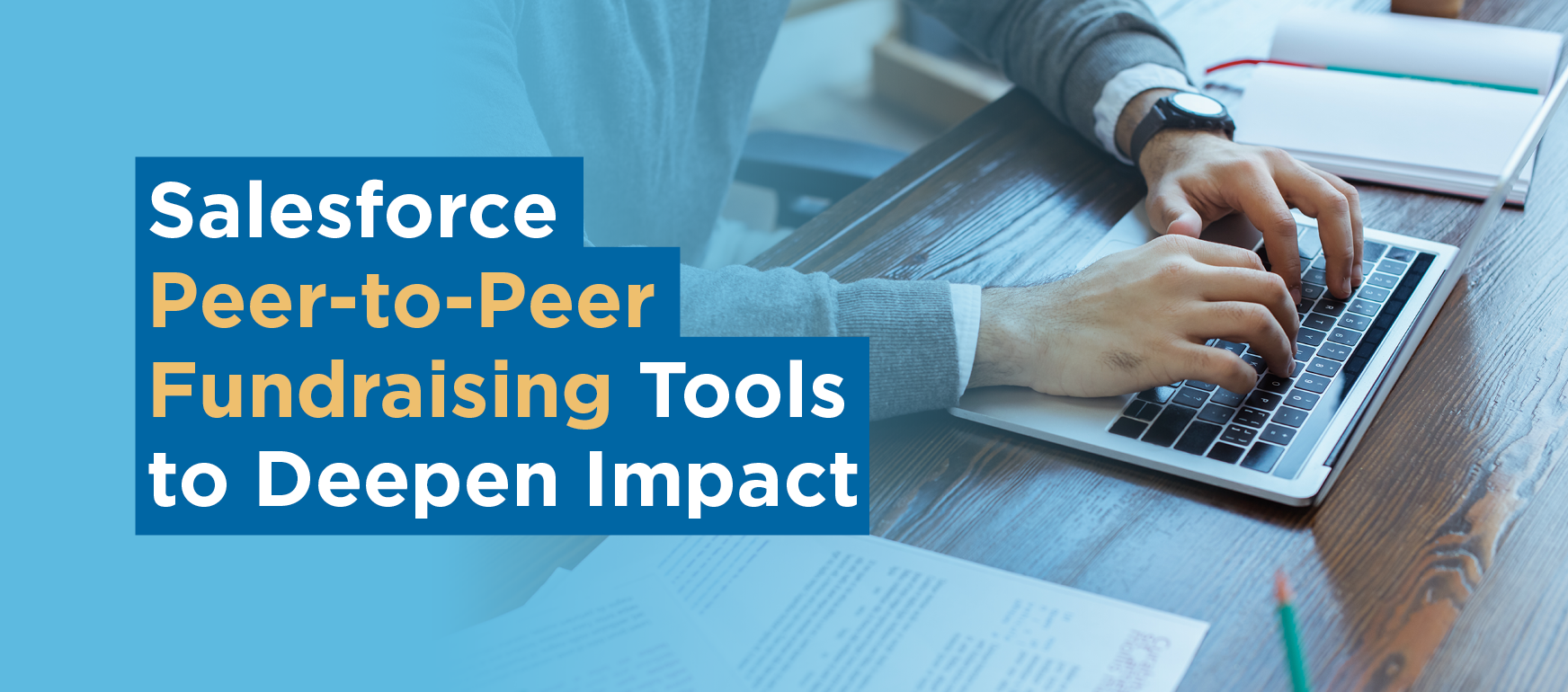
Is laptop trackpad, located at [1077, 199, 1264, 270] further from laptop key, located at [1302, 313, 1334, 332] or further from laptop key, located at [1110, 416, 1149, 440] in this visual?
laptop key, located at [1110, 416, 1149, 440]

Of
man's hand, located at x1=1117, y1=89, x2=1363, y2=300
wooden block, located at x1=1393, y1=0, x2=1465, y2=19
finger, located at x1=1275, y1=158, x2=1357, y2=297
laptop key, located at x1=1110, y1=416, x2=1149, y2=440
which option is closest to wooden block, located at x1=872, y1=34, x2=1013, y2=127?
wooden block, located at x1=1393, y1=0, x2=1465, y2=19

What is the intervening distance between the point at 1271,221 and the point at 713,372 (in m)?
0.43

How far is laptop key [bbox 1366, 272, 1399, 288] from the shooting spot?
2.65 feet

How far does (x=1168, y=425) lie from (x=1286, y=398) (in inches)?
3.2

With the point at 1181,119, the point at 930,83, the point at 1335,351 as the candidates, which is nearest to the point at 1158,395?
the point at 1335,351

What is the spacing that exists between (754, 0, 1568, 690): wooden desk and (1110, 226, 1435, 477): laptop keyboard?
0.03m

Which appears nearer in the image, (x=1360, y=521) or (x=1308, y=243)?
(x=1360, y=521)

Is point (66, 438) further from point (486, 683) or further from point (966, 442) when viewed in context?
point (966, 442)

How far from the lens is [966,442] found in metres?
0.70

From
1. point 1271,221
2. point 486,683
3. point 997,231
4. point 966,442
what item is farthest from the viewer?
point 997,231

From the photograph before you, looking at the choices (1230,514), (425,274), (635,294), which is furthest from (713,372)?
(1230,514)

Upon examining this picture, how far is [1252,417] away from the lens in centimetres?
68

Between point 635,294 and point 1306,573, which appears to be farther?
point 635,294

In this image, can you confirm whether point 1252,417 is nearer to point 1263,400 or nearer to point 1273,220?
point 1263,400
